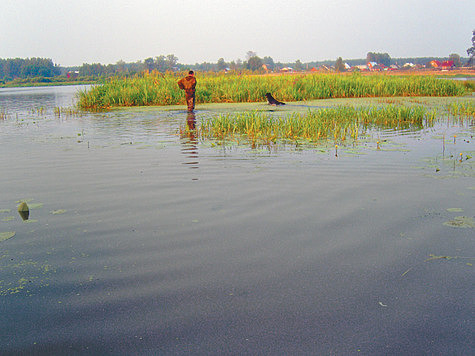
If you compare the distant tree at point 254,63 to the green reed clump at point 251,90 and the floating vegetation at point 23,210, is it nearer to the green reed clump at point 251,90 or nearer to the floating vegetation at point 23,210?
the green reed clump at point 251,90

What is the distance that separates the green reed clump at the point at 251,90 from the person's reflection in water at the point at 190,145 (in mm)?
7806

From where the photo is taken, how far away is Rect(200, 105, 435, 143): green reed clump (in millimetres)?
11320

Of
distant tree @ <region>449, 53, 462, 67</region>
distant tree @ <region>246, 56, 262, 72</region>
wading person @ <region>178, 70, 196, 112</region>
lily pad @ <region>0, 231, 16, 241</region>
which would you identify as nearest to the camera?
lily pad @ <region>0, 231, 16, 241</region>

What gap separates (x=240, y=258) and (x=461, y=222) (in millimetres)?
2787

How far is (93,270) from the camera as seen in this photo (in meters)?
3.78

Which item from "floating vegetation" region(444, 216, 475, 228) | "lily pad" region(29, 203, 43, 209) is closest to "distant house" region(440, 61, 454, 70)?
"floating vegetation" region(444, 216, 475, 228)

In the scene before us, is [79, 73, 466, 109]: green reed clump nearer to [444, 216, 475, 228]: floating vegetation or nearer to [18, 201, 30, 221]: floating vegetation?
[18, 201, 30, 221]: floating vegetation

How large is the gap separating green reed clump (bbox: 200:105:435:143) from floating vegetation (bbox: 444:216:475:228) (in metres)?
5.72

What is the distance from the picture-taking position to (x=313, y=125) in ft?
38.2

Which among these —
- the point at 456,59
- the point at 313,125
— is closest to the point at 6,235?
the point at 313,125

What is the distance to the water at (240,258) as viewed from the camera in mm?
2779

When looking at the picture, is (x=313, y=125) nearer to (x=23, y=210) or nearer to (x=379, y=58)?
(x=23, y=210)

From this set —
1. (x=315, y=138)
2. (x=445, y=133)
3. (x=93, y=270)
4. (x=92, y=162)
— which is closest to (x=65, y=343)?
(x=93, y=270)

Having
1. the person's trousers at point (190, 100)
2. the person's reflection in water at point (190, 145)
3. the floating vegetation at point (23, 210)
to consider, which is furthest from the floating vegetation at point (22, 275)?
the person's trousers at point (190, 100)
